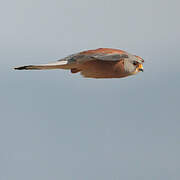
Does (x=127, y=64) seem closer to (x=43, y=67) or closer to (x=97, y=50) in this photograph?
(x=97, y=50)

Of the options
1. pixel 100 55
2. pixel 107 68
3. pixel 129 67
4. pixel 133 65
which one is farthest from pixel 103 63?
pixel 133 65

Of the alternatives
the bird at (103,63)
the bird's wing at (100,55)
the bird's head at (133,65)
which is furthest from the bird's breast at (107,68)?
the bird's wing at (100,55)

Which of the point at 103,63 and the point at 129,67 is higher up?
the point at 103,63

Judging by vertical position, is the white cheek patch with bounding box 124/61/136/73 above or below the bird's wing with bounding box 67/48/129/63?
below

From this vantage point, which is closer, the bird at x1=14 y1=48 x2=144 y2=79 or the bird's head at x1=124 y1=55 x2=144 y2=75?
the bird at x1=14 y1=48 x2=144 y2=79

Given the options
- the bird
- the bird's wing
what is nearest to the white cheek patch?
the bird

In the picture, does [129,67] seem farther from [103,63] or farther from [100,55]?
[100,55]

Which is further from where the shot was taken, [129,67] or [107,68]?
[129,67]

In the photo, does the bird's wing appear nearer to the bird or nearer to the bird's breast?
the bird

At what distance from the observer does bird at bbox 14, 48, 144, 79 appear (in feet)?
30.8

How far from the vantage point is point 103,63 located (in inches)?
380

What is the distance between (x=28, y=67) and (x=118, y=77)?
2.27 m

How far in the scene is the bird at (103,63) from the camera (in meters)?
9.40

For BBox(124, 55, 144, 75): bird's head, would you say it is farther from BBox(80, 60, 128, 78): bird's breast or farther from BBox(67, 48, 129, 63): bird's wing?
BBox(67, 48, 129, 63): bird's wing
